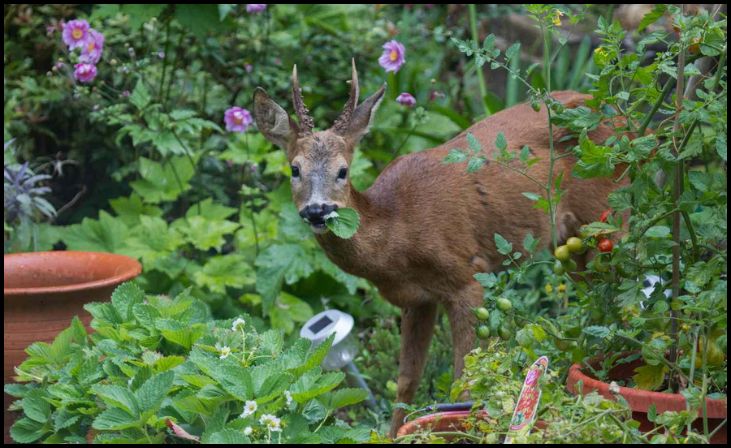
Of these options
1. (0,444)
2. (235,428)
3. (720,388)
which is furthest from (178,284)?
(720,388)

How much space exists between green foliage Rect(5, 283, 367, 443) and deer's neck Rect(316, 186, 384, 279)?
626mm

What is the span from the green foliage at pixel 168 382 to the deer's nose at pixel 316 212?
0.52 meters

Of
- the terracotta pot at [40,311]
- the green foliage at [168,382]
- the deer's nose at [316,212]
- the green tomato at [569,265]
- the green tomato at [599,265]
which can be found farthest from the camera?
the terracotta pot at [40,311]

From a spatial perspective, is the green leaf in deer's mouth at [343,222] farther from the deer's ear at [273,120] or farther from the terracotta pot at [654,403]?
the terracotta pot at [654,403]

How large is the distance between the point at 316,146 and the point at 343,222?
32cm

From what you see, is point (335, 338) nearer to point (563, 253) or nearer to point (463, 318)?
point (463, 318)

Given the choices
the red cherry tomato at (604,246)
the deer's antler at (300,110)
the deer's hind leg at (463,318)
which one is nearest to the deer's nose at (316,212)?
the deer's antler at (300,110)

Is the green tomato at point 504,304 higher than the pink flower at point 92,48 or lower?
lower

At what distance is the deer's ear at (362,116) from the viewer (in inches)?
164

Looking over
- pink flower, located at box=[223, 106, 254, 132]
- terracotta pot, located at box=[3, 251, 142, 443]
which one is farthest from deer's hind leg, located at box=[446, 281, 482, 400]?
pink flower, located at box=[223, 106, 254, 132]

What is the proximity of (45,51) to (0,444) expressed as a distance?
3.87m

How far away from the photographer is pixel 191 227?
19.1ft

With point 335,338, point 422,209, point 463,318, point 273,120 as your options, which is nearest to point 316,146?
point 273,120

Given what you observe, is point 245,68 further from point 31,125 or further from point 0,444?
point 0,444
